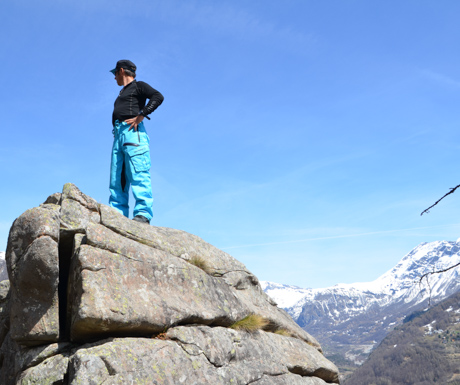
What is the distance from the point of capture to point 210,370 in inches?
428

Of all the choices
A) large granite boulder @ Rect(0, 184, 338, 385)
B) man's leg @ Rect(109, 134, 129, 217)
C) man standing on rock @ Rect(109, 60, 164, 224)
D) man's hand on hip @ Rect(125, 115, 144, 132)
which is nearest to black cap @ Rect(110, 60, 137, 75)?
man standing on rock @ Rect(109, 60, 164, 224)

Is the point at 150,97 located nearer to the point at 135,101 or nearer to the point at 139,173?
the point at 135,101

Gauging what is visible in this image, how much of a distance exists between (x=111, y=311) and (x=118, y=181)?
18.4ft

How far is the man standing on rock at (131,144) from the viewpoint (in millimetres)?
13750

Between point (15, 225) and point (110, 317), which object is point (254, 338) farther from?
point (15, 225)

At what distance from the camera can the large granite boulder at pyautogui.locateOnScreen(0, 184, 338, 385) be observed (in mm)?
9602

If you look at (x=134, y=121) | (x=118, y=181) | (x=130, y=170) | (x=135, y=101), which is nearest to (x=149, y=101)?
(x=135, y=101)

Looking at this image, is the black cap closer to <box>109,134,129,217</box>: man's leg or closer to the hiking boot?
<box>109,134,129,217</box>: man's leg

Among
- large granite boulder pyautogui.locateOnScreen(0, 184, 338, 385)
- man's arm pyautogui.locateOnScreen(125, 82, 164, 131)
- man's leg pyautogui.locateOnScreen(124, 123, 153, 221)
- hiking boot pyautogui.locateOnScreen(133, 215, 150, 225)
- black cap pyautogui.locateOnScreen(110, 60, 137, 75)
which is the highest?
black cap pyautogui.locateOnScreen(110, 60, 137, 75)

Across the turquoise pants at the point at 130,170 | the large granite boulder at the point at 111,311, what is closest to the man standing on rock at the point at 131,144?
the turquoise pants at the point at 130,170

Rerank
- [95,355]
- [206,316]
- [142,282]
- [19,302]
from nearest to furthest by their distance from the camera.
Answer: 1. [95,355]
2. [19,302]
3. [142,282]
4. [206,316]

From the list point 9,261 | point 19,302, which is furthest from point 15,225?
point 19,302

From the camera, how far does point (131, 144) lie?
13.9 meters

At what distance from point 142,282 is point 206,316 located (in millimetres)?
2139
